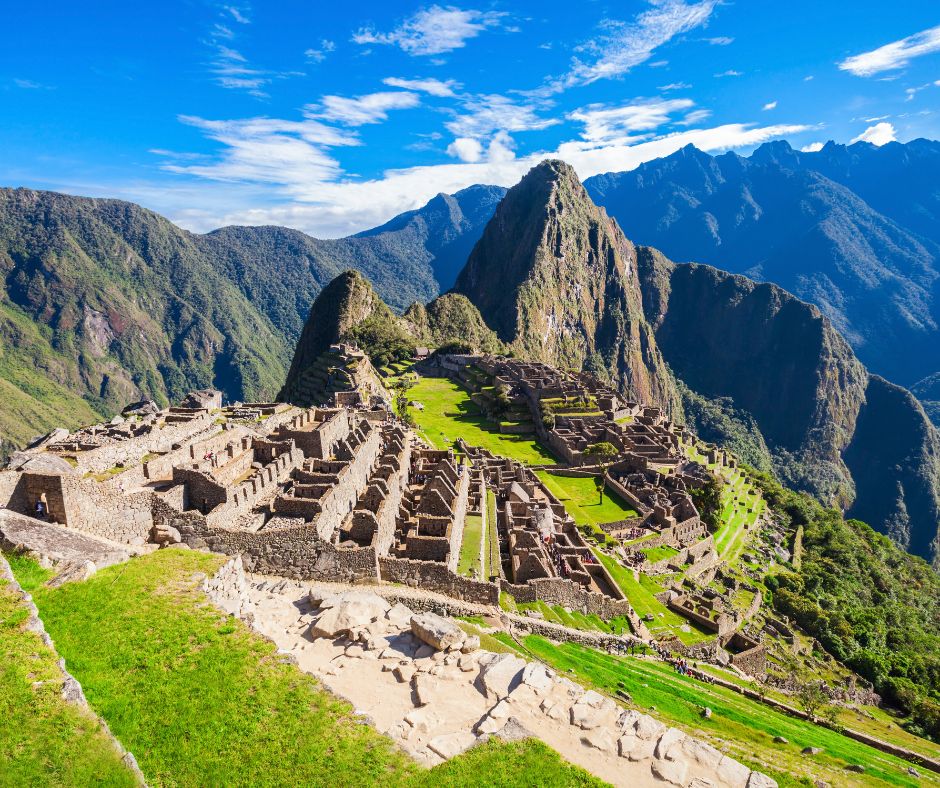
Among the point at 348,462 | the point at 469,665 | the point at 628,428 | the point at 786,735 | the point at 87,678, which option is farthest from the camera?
the point at 628,428

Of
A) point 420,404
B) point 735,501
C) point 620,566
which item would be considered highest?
point 420,404

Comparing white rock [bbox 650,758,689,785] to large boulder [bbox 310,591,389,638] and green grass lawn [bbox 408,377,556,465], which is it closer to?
large boulder [bbox 310,591,389,638]

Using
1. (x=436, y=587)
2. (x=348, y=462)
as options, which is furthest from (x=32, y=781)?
(x=348, y=462)

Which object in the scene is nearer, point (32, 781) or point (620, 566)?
point (32, 781)

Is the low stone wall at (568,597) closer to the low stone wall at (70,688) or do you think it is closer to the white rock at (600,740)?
the white rock at (600,740)

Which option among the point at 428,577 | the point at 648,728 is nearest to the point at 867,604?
the point at 428,577

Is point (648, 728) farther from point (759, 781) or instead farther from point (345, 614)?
point (345, 614)

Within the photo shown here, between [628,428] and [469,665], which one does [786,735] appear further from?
[628,428]
